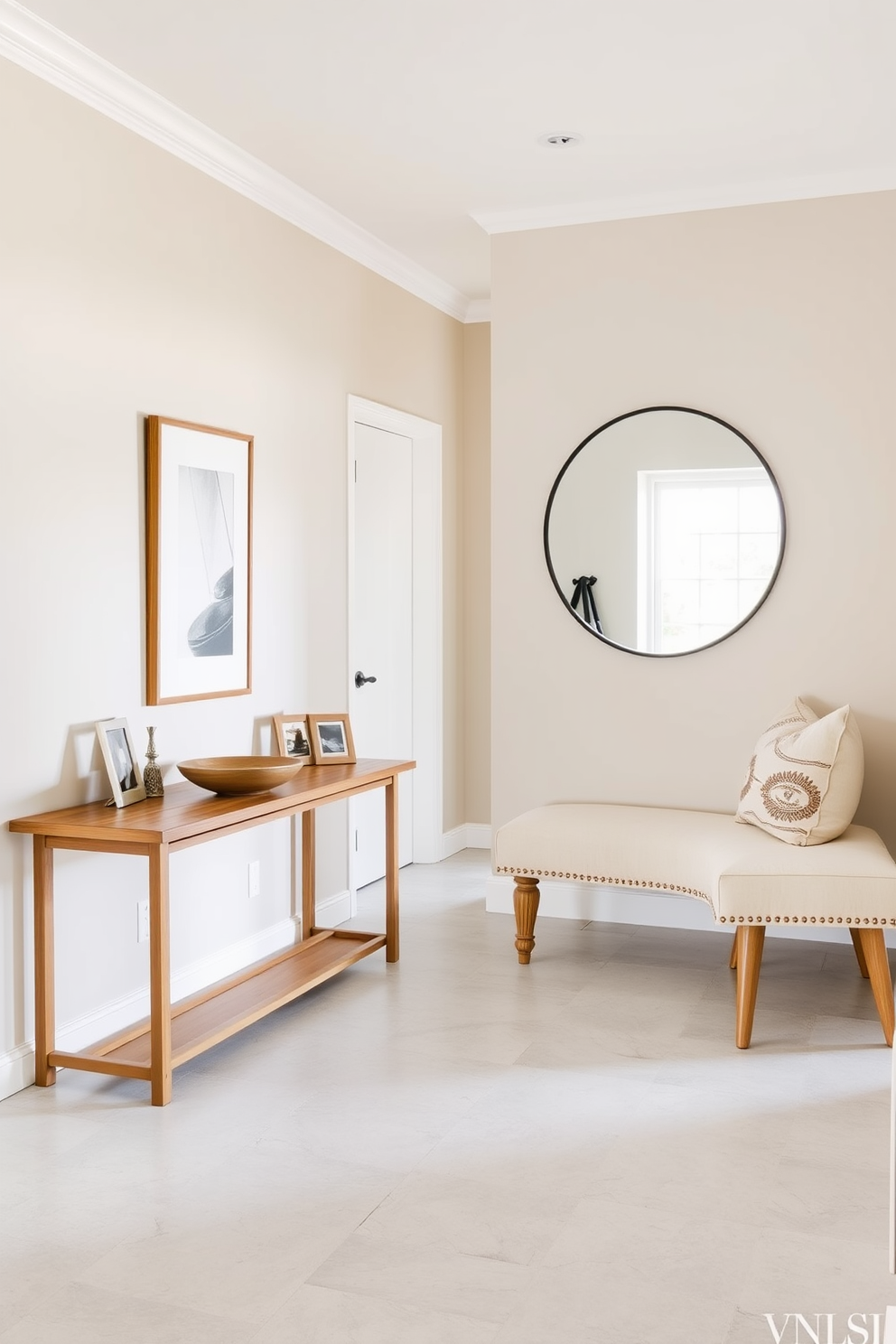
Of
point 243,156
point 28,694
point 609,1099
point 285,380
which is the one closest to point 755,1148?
point 609,1099

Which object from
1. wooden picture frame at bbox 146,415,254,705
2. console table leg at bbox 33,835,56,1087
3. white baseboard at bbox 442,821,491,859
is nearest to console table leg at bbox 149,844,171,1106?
console table leg at bbox 33,835,56,1087

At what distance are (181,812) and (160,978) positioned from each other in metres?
0.45

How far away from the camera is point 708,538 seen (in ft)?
14.3

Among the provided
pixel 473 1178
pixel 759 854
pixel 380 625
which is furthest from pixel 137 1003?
pixel 380 625

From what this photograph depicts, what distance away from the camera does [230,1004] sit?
11.2 ft

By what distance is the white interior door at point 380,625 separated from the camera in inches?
200

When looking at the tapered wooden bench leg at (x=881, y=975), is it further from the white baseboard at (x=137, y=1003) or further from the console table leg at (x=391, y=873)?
the white baseboard at (x=137, y=1003)

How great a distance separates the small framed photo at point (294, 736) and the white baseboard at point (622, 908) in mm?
1130

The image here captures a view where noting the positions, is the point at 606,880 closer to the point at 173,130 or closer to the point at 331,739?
the point at 331,739

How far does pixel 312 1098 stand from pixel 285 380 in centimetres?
248

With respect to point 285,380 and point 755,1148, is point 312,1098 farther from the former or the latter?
point 285,380

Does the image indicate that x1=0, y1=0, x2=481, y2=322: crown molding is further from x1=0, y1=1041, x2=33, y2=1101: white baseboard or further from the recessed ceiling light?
x1=0, y1=1041, x2=33, y2=1101: white baseboard

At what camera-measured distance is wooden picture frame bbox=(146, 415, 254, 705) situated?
11.5 feet

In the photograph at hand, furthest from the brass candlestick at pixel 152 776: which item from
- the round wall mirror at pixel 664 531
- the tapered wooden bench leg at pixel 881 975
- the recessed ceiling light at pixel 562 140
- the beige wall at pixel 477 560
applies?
the beige wall at pixel 477 560
